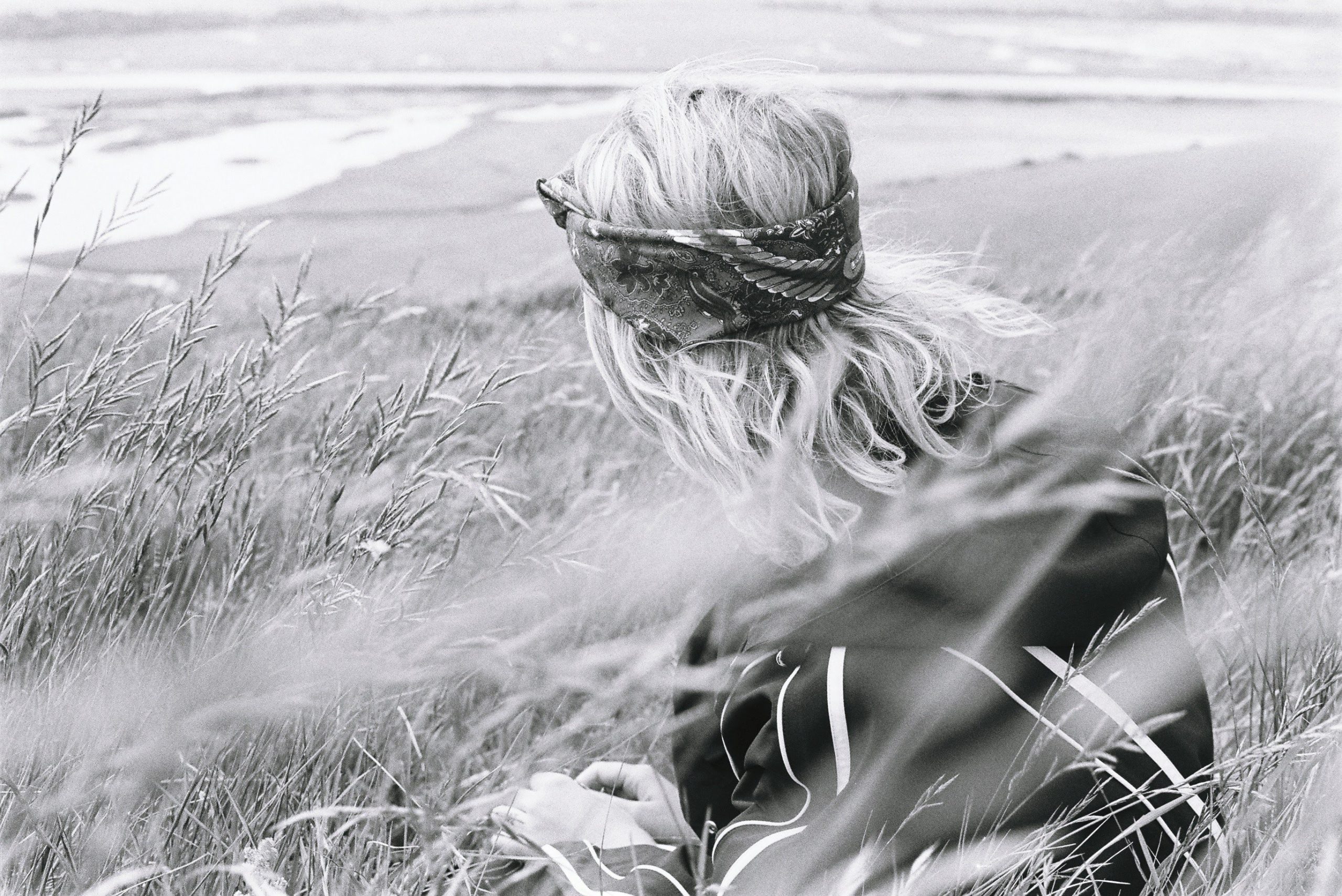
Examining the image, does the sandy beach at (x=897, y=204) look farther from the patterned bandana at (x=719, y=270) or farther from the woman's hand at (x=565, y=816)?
the woman's hand at (x=565, y=816)

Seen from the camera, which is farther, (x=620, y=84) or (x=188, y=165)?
(x=620, y=84)

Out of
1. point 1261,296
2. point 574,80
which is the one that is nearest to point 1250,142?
point 1261,296

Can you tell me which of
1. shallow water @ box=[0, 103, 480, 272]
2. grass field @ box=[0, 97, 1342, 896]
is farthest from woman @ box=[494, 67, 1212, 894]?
shallow water @ box=[0, 103, 480, 272]

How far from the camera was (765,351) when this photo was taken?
4.88 feet

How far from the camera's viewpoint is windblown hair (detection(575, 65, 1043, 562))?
142 centimetres

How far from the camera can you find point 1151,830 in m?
1.46

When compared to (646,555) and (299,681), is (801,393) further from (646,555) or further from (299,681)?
(299,681)

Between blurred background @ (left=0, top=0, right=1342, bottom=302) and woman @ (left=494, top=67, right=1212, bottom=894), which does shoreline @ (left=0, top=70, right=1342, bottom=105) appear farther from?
woman @ (left=494, top=67, right=1212, bottom=894)

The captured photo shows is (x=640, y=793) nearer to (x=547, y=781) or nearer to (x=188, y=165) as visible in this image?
(x=547, y=781)

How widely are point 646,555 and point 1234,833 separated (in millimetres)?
833

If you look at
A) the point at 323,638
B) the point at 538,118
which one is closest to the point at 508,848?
the point at 323,638

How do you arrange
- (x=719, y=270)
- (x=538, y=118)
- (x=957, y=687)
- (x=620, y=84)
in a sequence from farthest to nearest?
1. (x=620, y=84)
2. (x=538, y=118)
3. (x=719, y=270)
4. (x=957, y=687)

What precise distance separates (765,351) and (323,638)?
67cm

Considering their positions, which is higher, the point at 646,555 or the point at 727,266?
the point at 727,266
